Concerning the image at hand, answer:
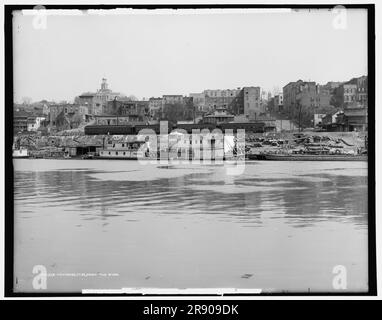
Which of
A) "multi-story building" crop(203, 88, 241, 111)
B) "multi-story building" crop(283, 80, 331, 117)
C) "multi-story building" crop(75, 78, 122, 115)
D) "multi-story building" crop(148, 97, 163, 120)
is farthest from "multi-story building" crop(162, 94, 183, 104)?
"multi-story building" crop(283, 80, 331, 117)

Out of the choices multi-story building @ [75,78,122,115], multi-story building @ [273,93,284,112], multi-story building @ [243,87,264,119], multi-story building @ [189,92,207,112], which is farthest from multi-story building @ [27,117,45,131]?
multi-story building @ [273,93,284,112]

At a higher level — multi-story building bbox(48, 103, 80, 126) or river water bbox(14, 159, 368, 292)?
multi-story building bbox(48, 103, 80, 126)

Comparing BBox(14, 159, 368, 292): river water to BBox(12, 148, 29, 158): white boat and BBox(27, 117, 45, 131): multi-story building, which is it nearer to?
BBox(12, 148, 29, 158): white boat

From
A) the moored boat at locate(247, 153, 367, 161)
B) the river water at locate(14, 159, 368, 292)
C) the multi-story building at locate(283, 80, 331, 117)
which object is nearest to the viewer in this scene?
the river water at locate(14, 159, 368, 292)

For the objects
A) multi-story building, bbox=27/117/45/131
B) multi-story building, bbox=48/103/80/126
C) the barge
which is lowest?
the barge

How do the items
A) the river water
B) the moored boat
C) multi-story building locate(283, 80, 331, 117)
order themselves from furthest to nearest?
the moored boat < multi-story building locate(283, 80, 331, 117) < the river water

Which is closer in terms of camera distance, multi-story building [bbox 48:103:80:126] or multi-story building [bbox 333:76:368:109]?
multi-story building [bbox 333:76:368:109]

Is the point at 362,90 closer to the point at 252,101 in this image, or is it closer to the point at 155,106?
the point at 252,101

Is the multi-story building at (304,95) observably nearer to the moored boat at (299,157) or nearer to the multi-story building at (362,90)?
the multi-story building at (362,90)

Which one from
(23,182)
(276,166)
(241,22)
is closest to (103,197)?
(23,182)
